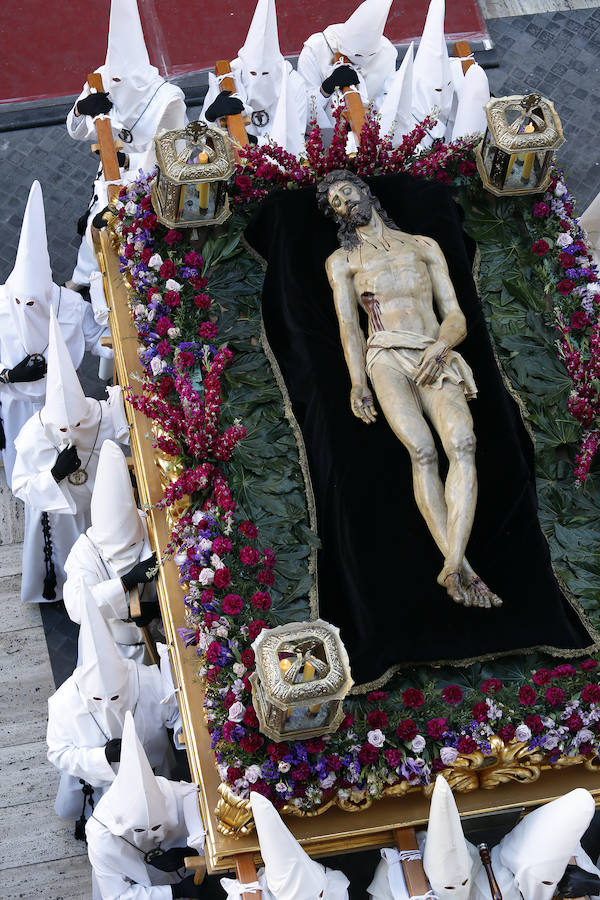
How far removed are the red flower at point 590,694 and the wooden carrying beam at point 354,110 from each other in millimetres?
4012

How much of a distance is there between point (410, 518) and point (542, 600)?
0.76 metres

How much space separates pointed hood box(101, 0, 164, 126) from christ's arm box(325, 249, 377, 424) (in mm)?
2083

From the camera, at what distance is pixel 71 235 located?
9.99m

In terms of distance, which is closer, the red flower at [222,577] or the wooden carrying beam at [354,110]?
the red flower at [222,577]

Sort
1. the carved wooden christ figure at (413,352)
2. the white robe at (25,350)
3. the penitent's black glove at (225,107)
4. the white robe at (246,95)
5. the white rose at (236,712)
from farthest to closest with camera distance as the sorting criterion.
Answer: the white robe at (246,95) < the penitent's black glove at (225,107) < the white robe at (25,350) < the carved wooden christ figure at (413,352) < the white rose at (236,712)

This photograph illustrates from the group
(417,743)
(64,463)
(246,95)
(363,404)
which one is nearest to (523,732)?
(417,743)

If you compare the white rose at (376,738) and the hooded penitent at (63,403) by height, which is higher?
the hooded penitent at (63,403)

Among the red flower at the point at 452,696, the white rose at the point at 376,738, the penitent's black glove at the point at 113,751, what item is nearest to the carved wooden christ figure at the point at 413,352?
the red flower at the point at 452,696

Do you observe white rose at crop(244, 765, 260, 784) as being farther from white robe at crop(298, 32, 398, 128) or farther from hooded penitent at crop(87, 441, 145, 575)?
white robe at crop(298, 32, 398, 128)

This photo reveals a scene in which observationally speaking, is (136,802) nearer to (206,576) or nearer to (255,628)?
(255,628)

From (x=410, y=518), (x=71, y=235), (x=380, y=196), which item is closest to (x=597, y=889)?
(x=410, y=518)

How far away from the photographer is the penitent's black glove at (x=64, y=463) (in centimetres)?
751

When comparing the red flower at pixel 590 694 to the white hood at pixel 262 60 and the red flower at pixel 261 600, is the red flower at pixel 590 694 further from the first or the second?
the white hood at pixel 262 60

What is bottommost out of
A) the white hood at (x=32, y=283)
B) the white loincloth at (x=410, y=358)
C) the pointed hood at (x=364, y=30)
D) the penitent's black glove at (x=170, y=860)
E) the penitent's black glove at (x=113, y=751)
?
the penitent's black glove at (x=170, y=860)
